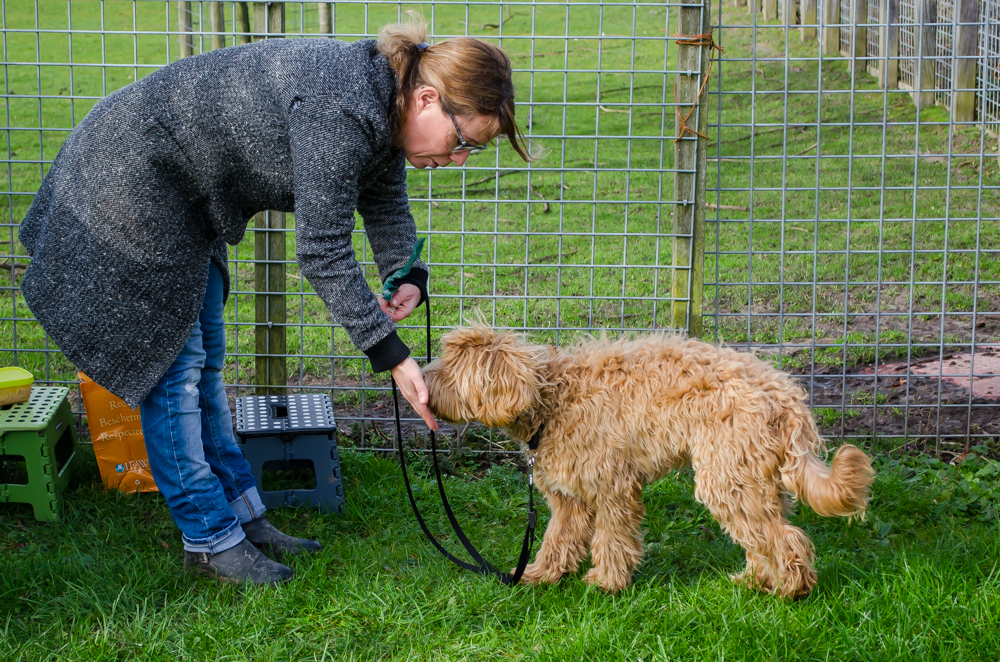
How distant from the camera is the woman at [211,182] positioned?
105 inches

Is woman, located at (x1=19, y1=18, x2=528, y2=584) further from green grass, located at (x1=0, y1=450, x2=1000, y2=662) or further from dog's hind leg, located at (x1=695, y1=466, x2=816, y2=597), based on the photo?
dog's hind leg, located at (x1=695, y1=466, x2=816, y2=597)

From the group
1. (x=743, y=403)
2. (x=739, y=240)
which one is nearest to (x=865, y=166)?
(x=739, y=240)

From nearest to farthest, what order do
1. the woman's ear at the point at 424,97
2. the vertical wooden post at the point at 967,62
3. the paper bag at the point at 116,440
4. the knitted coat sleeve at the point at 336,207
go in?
the knitted coat sleeve at the point at 336,207, the woman's ear at the point at 424,97, the paper bag at the point at 116,440, the vertical wooden post at the point at 967,62

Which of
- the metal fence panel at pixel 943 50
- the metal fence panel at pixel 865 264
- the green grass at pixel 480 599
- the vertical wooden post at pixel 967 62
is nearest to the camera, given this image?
the green grass at pixel 480 599

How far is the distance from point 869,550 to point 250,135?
2.81 metres

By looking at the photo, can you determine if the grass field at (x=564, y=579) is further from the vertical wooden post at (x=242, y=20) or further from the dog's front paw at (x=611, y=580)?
the vertical wooden post at (x=242, y=20)

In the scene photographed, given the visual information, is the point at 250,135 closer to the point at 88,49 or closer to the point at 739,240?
the point at 739,240

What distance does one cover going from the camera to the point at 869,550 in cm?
349

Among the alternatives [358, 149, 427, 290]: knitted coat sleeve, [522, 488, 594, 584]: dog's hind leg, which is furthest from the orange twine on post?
[522, 488, 594, 584]: dog's hind leg

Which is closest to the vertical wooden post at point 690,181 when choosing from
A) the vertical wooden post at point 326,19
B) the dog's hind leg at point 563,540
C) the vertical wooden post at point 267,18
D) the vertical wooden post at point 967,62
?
the dog's hind leg at point 563,540

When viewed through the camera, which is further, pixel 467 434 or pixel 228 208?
pixel 467 434

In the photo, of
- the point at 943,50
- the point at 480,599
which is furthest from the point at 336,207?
the point at 943,50

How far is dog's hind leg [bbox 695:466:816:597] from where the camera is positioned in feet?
9.62

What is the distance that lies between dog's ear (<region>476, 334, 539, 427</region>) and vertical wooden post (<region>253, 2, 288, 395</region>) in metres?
1.74
